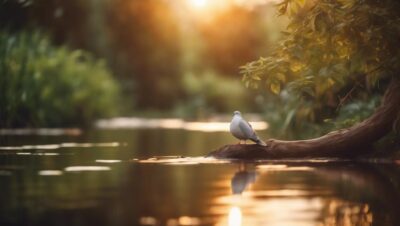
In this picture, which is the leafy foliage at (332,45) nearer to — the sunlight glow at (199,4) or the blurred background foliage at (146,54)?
the blurred background foliage at (146,54)

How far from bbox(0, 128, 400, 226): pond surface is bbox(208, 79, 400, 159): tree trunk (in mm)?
224

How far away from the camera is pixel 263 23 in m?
64.4

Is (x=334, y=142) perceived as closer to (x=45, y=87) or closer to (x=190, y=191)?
(x=190, y=191)

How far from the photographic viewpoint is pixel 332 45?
1329cm

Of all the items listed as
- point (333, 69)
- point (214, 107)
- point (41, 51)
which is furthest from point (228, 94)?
point (333, 69)

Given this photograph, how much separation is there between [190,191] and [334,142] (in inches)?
185

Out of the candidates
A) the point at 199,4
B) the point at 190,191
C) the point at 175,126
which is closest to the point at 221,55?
the point at 199,4

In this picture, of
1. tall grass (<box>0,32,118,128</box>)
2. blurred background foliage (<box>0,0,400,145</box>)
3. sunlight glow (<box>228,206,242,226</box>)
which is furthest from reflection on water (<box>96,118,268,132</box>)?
sunlight glow (<box>228,206,242,226</box>)

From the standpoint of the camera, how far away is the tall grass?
20625mm

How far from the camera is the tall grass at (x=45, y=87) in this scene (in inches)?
812

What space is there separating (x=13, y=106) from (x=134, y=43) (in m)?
28.7

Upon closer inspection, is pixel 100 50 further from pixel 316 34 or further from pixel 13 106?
pixel 316 34

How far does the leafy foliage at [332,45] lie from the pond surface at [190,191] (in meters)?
1.30

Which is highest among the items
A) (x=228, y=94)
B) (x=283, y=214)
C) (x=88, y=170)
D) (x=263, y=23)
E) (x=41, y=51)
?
(x=263, y=23)
